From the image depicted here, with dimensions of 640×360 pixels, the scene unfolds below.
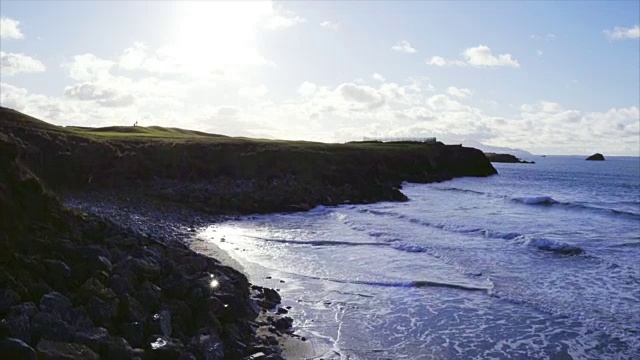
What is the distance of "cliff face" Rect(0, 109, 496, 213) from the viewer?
34688mm

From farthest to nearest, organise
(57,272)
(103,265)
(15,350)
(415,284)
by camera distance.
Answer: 1. (415,284)
2. (103,265)
3. (57,272)
4. (15,350)

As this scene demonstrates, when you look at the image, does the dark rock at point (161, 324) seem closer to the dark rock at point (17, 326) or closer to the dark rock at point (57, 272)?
the dark rock at point (57, 272)

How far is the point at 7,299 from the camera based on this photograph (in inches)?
326

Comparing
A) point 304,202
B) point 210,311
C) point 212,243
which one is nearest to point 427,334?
point 210,311

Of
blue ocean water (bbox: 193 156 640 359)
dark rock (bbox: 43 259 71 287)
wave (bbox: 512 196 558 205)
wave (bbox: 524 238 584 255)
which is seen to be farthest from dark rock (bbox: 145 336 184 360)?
wave (bbox: 512 196 558 205)

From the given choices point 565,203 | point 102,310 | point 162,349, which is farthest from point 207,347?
point 565,203

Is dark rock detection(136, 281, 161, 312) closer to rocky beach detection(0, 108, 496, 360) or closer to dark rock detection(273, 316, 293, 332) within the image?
rocky beach detection(0, 108, 496, 360)

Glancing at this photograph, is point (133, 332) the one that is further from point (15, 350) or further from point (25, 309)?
point (15, 350)

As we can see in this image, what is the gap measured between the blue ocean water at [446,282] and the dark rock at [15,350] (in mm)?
5612

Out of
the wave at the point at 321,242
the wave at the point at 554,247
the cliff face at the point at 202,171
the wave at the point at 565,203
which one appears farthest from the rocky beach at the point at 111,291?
the wave at the point at 565,203

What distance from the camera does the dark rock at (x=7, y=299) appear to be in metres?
8.14

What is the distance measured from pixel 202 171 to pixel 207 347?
34.6m

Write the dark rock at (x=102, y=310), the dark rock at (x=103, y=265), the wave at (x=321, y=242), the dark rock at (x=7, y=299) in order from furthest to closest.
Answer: the wave at (x=321, y=242), the dark rock at (x=103, y=265), the dark rock at (x=102, y=310), the dark rock at (x=7, y=299)

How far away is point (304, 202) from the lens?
37844mm
